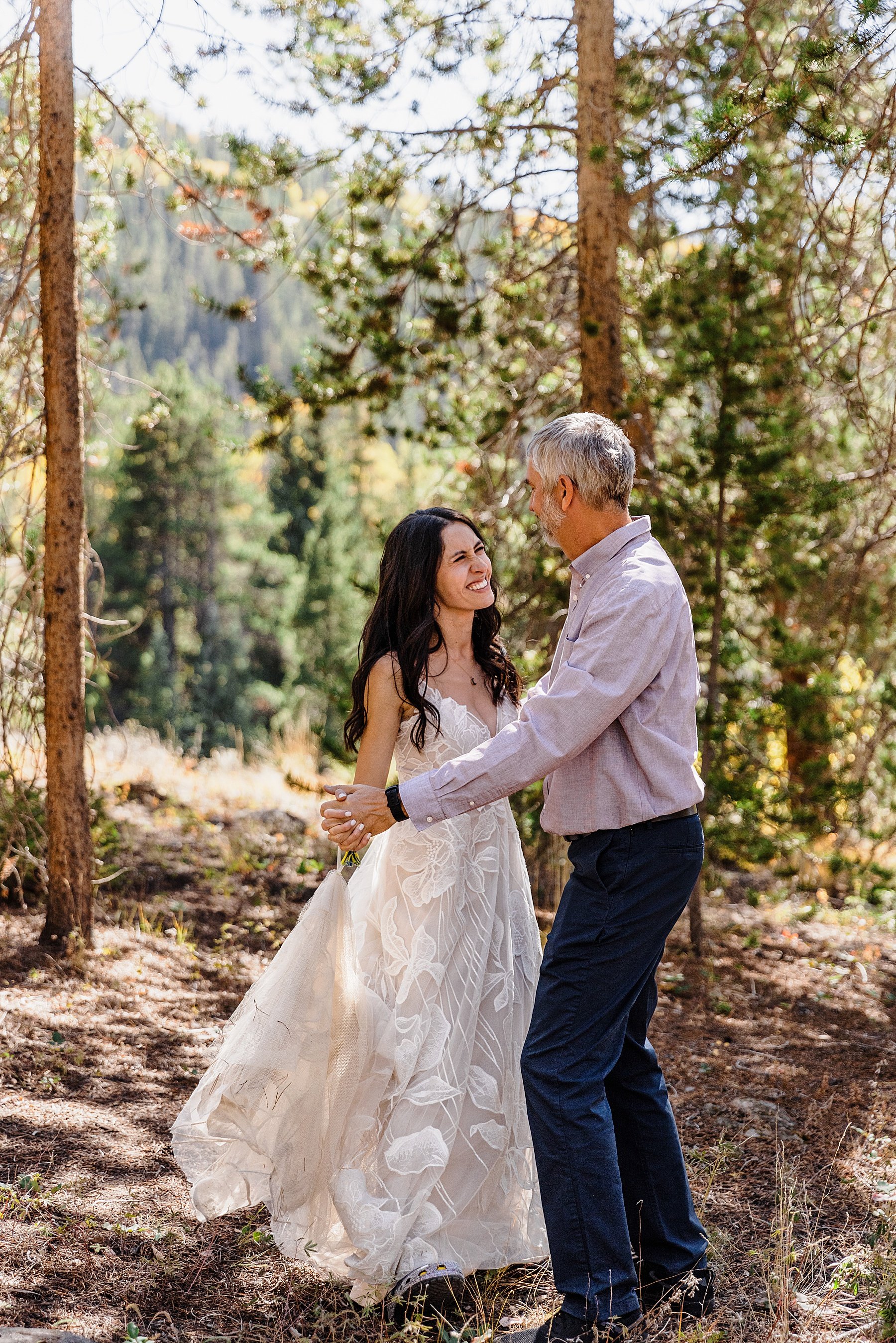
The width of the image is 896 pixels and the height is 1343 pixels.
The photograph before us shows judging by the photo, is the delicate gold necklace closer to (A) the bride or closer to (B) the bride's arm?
(A) the bride

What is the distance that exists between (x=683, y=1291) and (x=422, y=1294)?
0.65 metres

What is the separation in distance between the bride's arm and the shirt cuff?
17.5 inches

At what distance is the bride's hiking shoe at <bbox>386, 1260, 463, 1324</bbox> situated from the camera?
2646 millimetres

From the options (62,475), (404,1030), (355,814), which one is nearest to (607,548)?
(355,814)

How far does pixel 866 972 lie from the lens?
6.55 meters

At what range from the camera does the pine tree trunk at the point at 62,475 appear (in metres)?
5.39

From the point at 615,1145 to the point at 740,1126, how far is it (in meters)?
1.91

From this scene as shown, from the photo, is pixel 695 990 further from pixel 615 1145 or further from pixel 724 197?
pixel 724 197

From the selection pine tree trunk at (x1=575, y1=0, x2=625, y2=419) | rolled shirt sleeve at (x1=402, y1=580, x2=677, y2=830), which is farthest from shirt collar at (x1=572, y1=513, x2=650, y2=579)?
pine tree trunk at (x1=575, y1=0, x2=625, y2=419)

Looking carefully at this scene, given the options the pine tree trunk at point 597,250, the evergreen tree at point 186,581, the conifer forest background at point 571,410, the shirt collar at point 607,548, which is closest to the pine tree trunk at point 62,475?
the conifer forest background at point 571,410

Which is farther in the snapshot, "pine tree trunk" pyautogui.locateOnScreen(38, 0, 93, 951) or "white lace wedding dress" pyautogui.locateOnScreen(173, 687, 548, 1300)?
"pine tree trunk" pyautogui.locateOnScreen(38, 0, 93, 951)

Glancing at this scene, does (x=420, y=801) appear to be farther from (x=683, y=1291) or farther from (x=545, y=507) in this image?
(x=683, y=1291)

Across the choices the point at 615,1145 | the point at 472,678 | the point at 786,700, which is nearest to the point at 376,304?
the point at 786,700

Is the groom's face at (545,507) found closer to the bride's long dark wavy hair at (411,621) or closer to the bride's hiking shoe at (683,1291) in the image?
the bride's long dark wavy hair at (411,621)
